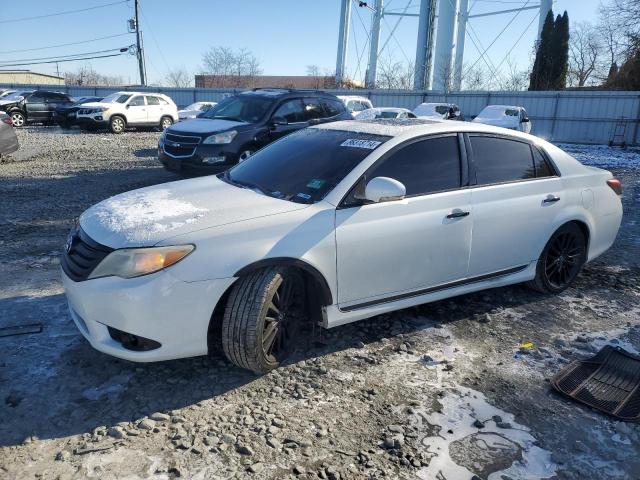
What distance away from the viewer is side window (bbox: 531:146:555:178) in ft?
15.2

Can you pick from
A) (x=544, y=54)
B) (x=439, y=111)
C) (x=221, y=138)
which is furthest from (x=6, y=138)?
(x=544, y=54)

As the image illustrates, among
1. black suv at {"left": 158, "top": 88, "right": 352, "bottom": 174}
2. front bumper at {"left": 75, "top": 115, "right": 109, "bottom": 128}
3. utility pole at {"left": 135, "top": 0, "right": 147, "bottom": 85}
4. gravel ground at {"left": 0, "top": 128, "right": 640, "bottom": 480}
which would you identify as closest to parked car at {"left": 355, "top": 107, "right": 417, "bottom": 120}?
black suv at {"left": 158, "top": 88, "right": 352, "bottom": 174}

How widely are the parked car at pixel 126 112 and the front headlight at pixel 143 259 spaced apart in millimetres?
19880

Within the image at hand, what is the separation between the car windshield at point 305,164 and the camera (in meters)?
3.71

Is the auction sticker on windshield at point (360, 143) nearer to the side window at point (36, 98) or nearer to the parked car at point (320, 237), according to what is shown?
the parked car at point (320, 237)

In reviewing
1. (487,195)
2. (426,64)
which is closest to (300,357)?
(487,195)

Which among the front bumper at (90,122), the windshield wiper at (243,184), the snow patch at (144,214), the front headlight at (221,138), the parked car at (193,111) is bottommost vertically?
the front bumper at (90,122)

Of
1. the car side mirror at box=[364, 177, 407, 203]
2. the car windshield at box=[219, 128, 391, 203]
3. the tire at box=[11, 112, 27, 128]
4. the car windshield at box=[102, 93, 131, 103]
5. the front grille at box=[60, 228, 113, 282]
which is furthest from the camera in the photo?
the tire at box=[11, 112, 27, 128]

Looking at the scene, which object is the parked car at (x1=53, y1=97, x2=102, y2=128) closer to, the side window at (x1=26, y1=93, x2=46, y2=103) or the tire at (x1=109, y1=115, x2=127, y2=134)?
the side window at (x1=26, y1=93, x2=46, y2=103)

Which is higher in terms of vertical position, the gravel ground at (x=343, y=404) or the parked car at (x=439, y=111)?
the parked car at (x=439, y=111)

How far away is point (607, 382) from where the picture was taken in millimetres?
3445

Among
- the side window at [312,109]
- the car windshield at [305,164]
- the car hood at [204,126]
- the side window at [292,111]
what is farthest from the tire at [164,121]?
the car windshield at [305,164]

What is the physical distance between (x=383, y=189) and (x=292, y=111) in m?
6.79

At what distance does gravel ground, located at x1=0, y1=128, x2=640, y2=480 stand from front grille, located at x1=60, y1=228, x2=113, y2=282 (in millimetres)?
651
